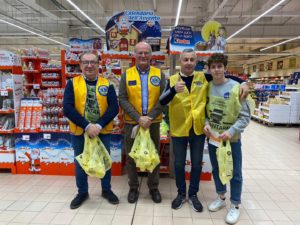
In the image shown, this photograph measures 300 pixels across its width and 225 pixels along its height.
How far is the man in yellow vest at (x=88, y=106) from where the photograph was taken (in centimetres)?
268

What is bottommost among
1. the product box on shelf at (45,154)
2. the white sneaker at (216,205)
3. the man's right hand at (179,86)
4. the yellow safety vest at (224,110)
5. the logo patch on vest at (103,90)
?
the white sneaker at (216,205)

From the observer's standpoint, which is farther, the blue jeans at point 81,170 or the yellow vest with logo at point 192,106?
the blue jeans at point 81,170

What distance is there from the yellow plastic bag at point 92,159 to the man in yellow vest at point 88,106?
0.08 m

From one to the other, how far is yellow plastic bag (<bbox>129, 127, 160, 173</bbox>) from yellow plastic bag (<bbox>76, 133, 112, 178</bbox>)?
0.34 meters

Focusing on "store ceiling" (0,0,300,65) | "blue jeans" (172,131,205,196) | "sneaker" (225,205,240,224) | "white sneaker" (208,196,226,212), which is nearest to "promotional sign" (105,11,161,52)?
"blue jeans" (172,131,205,196)

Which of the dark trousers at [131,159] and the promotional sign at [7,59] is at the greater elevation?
the promotional sign at [7,59]

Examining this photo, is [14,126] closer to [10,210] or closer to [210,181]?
[10,210]

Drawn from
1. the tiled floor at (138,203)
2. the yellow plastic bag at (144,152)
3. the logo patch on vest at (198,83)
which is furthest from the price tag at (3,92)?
the logo patch on vest at (198,83)

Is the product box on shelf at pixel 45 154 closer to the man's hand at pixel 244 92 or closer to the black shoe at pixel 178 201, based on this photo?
the black shoe at pixel 178 201

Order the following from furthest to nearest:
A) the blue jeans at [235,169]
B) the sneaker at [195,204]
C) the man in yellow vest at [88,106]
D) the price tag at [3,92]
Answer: the price tag at [3,92] < the sneaker at [195,204] < the man in yellow vest at [88,106] < the blue jeans at [235,169]

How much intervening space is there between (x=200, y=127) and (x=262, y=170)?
216 cm

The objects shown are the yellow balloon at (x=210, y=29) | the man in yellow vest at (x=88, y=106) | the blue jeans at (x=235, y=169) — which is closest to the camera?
the blue jeans at (x=235, y=169)

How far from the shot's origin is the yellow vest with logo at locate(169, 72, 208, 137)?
264cm

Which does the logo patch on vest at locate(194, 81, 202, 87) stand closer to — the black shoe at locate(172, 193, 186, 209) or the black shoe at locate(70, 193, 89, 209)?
the black shoe at locate(172, 193, 186, 209)
